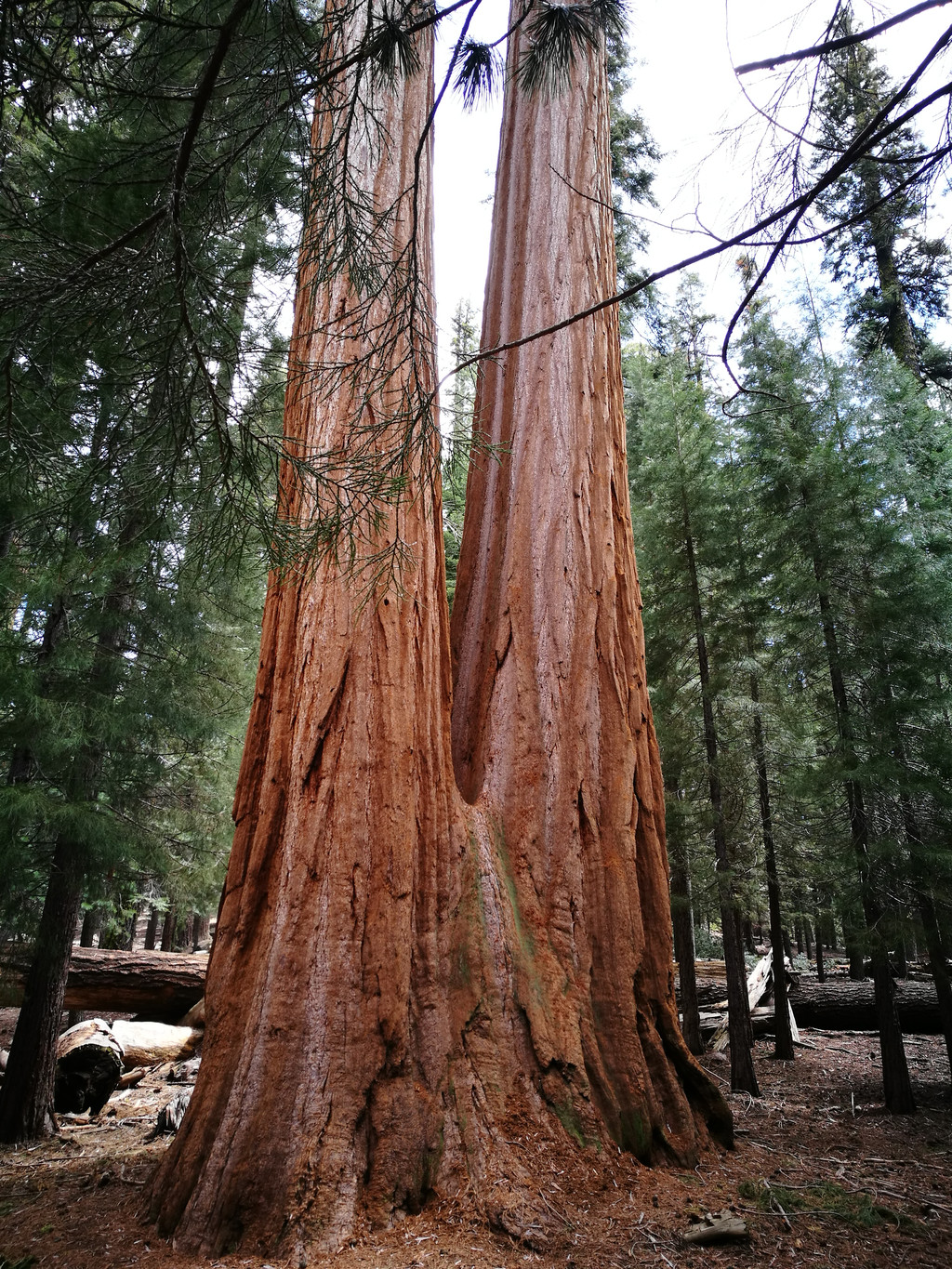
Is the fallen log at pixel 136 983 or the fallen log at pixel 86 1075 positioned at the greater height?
the fallen log at pixel 136 983

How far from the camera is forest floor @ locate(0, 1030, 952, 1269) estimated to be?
2.41 metres

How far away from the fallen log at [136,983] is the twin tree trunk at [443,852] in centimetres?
625

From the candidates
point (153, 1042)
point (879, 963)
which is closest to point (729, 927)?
point (879, 963)

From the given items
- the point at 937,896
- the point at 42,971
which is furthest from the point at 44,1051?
the point at 937,896

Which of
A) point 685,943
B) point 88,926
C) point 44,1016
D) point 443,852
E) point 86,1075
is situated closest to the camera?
point 443,852

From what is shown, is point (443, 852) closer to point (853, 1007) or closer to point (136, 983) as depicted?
point (136, 983)

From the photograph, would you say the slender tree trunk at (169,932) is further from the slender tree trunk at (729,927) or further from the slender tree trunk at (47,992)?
the slender tree trunk at (729,927)

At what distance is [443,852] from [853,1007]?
32.2 feet

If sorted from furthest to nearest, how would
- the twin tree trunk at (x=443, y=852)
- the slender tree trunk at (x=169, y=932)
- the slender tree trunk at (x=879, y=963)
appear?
the slender tree trunk at (x=169, y=932), the slender tree trunk at (x=879, y=963), the twin tree trunk at (x=443, y=852)

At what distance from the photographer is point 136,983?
333 inches

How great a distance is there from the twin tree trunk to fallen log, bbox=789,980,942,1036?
764 cm

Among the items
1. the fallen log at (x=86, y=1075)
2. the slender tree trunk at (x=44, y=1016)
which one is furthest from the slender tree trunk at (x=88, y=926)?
the slender tree trunk at (x=44, y=1016)

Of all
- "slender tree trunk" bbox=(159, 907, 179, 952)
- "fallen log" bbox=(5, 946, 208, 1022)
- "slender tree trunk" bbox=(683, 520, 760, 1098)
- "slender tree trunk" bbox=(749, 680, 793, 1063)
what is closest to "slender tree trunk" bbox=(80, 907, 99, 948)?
"slender tree trunk" bbox=(159, 907, 179, 952)

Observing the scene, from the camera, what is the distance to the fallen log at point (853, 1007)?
922cm
